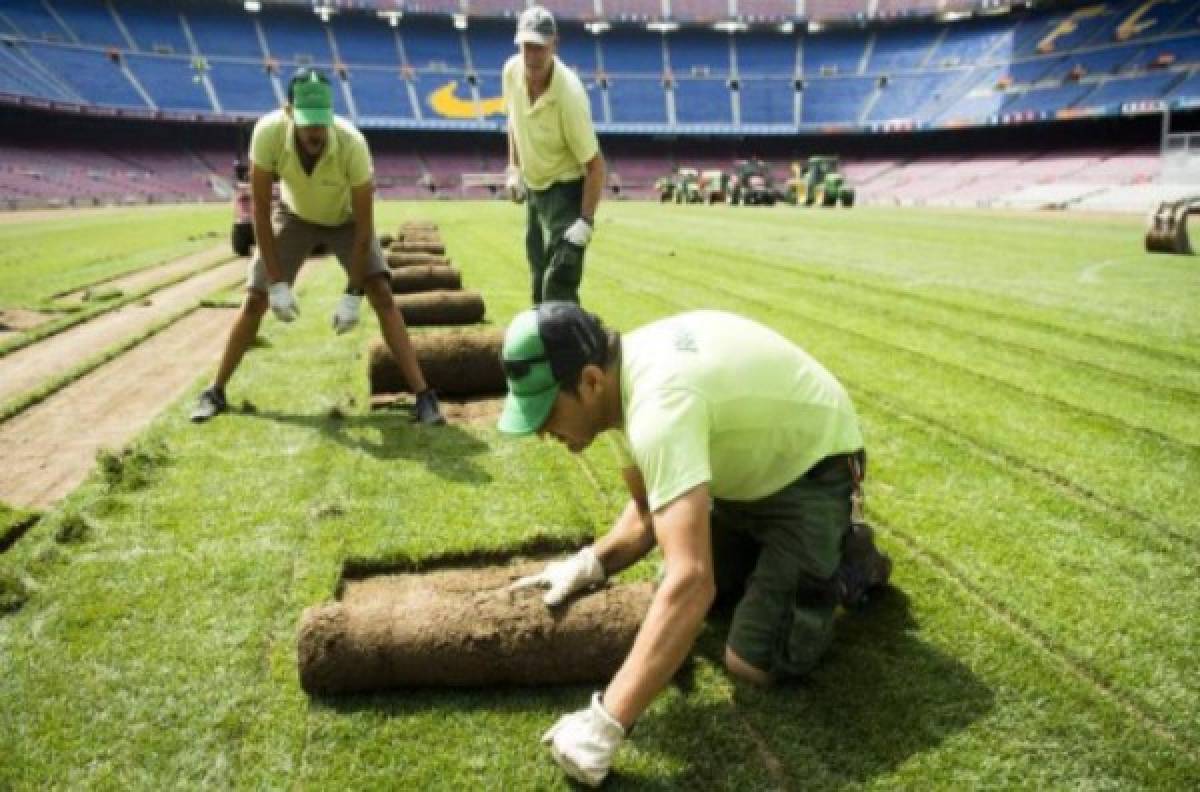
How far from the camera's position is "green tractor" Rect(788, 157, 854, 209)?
33.8 meters

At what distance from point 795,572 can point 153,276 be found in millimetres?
12067

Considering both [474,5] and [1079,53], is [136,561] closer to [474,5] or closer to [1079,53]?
[1079,53]

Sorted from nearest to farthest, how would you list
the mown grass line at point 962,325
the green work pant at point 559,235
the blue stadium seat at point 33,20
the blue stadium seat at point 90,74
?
the green work pant at point 559,235 → the mown grass line at point 962,325 → the blue stadium seat at point 90,74 → the blue stadium seat at point 33,20

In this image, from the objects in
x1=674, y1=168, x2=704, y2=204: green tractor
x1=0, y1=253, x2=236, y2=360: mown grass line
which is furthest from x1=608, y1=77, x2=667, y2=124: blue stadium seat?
x1=0, y1=253, x2=236, y2=360: mown grass line

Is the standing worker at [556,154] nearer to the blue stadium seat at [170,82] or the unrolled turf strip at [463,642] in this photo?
the unrolled turf strip at [463,642]

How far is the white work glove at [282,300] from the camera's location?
515cm

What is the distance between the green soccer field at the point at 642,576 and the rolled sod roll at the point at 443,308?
902 millimetres

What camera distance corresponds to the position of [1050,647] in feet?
9.18

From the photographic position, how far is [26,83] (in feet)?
132

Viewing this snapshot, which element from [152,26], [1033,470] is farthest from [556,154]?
[152,26]

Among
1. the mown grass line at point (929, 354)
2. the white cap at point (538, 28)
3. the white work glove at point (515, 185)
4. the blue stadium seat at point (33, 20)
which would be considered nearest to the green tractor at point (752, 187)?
the mown grass line at point (929, 354)

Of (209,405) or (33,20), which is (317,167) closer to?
(209,405)

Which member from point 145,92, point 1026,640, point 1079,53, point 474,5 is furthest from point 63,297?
point 474,5

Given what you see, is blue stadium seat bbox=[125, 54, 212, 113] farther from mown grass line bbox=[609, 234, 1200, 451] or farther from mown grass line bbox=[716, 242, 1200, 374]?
mown grass line bbox=[609, 234, 1200, 451]
